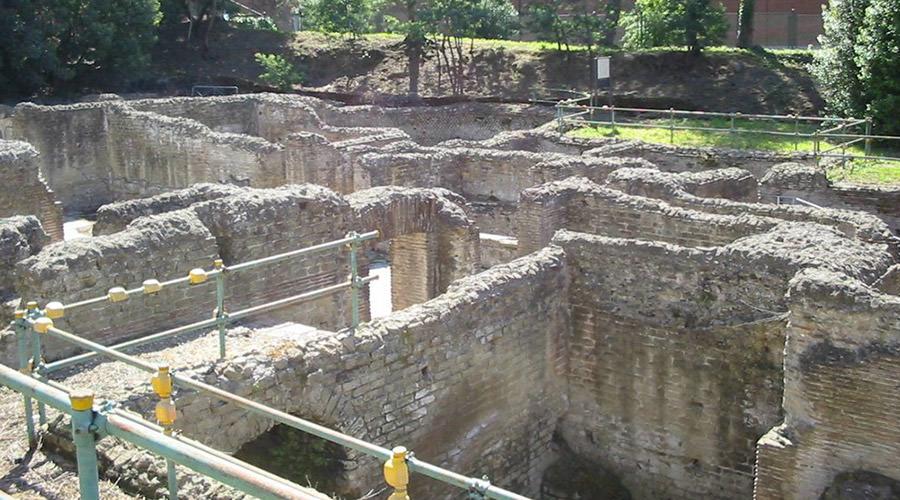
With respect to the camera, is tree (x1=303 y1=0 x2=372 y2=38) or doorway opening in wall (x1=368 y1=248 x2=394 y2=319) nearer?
doorway opening in wall (x1=368 y1=248 x2=394 y2=319)

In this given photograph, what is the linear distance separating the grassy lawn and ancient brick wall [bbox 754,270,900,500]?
13.2 meters

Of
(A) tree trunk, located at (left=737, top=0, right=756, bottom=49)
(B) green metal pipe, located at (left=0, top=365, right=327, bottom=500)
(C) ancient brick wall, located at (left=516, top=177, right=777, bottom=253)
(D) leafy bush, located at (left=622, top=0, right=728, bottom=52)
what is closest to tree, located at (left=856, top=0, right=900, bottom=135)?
(D) leafy bush, located at (left=622, top=0, right=728, bottom=52)

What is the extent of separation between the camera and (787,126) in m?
28.6

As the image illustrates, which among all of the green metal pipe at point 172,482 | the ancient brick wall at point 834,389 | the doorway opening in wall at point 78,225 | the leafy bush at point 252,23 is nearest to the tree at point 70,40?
the leafy bush at point 252,23

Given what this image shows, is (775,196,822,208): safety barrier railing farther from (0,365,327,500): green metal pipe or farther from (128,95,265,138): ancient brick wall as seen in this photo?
(0,365,327,500): green metal pipe

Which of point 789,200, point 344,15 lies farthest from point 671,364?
point 344,15

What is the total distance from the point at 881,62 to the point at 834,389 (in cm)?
1892

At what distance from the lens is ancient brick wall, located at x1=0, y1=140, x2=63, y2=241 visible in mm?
16516

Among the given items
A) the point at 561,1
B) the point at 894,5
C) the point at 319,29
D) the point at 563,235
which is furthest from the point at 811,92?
the point at 563,235

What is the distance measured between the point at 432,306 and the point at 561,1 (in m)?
31.7

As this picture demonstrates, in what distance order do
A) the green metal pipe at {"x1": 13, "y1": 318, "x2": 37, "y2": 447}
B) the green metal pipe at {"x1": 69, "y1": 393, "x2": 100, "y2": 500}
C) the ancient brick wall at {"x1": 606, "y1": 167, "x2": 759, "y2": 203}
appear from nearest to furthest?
the green metal pipe at {"x1": 69, "y1": 393, "x2": 100, "y2": 500}, the green metal pipe at {"x1": 13, "y1": 318, "x2": 37, "y2": 447}, the ancient brick wall at {"x1": 606, "y1": 167, "x2": 759, "y2": 203}

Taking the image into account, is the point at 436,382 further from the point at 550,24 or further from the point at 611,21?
the point at 611,21

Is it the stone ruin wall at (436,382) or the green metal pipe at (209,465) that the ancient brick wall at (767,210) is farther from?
the green metal pipe at (209,465)

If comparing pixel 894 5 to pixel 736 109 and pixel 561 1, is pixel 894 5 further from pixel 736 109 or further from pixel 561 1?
pixel 561 1
